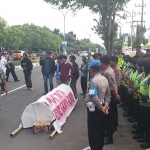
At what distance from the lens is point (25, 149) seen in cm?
553

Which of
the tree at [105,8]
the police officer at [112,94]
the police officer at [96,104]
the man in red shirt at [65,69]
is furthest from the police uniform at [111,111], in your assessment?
the tree at [105,8]

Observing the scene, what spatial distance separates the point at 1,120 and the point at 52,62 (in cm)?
418

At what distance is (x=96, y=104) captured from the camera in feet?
14.6

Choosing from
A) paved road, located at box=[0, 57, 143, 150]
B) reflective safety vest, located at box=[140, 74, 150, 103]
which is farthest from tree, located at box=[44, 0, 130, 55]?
reflective safety vest, located at box=[140, 74, 150, 103]

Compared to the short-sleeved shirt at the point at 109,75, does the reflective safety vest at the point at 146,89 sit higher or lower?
lower

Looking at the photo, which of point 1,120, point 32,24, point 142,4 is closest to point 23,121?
point 1,120

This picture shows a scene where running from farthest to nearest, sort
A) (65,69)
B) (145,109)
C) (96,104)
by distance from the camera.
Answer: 1. (65,69)
2. (145,109)
3. (96,104)

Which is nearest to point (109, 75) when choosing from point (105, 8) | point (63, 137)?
point (63, 137)

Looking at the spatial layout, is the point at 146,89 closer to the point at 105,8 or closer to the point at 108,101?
the point at 108,101

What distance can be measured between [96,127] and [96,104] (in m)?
0.43

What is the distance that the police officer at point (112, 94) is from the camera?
18.1 feet

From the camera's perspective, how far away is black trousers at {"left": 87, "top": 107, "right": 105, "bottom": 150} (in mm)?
4566

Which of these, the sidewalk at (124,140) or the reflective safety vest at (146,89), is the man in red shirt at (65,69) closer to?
the sidewalk at (124,140)

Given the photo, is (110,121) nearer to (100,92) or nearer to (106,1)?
(100,92)
